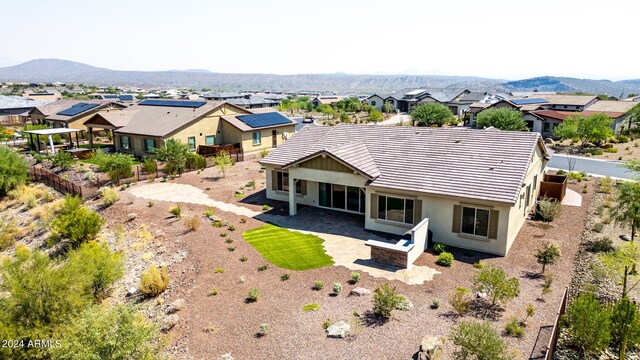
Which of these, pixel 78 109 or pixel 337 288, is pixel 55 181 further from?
pixel 337 288

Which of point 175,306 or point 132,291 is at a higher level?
point 175,306

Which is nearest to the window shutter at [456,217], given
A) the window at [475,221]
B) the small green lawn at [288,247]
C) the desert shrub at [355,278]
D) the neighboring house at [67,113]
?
the window at [475,221]

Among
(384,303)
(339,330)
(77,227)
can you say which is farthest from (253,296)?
(77,227)

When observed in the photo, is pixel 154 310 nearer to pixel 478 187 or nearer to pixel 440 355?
pixel 440 355

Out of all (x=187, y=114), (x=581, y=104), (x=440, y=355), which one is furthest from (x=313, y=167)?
(x=581, y=104)

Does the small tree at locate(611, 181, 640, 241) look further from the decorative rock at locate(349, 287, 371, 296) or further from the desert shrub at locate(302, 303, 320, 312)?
the desert shrub at locate(302, 303, 320, 312)

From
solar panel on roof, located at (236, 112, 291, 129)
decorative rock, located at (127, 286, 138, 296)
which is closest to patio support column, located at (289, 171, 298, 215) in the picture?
decorative rock, located at (127, 286, 138, 296)
